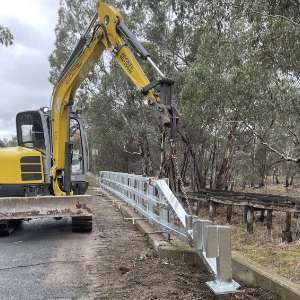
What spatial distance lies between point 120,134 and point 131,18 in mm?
8414

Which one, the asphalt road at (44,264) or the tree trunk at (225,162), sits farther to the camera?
the tree trunk at (225,162)

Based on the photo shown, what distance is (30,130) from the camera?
11578 millimetres

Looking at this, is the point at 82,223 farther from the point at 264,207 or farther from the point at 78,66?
the point at 264,207

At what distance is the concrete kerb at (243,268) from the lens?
5.10m

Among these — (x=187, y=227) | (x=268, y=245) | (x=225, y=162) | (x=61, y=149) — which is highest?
(x=61, y=149)

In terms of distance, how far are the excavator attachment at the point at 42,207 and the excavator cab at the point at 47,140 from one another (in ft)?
3.59

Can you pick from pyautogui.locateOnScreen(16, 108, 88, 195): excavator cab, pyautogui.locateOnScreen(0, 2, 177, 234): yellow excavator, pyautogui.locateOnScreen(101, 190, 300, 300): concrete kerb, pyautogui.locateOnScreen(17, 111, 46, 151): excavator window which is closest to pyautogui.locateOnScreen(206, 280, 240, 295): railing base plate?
pyautogui.locateOnScreen(101, 190, 300, 300): concrete kerb

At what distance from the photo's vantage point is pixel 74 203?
9.95 meters

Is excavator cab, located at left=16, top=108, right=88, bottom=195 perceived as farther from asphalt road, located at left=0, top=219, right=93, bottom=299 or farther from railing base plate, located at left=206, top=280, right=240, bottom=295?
railing base plate, located at left=206, top=280, right=240, bottom=295

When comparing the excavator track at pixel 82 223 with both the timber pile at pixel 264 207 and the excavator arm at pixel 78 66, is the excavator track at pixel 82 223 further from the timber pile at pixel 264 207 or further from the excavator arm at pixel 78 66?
the timber pile at pixel 264 207

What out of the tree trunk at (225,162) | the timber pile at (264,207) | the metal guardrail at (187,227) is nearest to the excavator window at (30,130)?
the metal guardrail at (187,227)

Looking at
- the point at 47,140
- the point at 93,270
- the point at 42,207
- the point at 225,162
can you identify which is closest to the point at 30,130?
the point at 47,140

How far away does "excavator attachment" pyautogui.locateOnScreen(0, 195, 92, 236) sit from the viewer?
31.9 ft

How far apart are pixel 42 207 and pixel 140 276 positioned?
13.1ft
